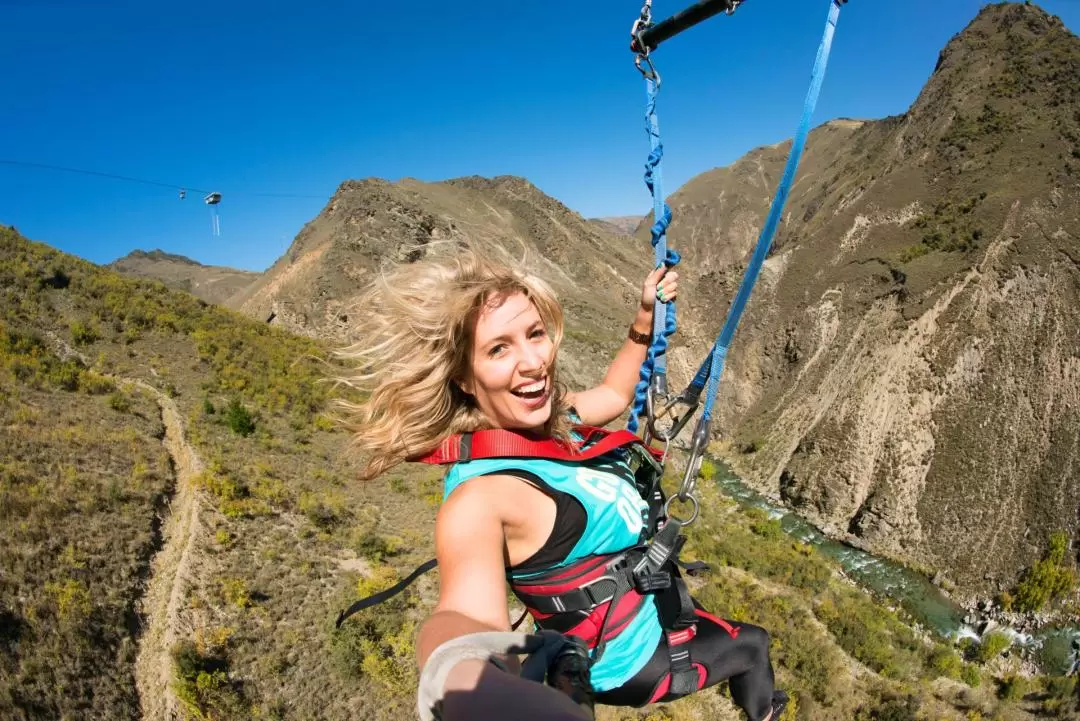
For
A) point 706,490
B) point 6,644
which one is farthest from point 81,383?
point 706,490

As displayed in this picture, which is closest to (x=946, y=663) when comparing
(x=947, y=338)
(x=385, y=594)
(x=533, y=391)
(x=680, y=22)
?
(x=947, y=338)

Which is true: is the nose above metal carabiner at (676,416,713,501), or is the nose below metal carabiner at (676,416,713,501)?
above

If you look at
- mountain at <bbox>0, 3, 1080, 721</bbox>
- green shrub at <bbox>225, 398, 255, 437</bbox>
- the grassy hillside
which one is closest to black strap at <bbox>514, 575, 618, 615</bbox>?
the grassy hillside

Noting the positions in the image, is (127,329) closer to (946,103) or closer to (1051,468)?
(1051,468)

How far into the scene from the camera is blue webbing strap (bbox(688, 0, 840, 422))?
1879 millimetres

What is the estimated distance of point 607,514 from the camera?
6.45ft

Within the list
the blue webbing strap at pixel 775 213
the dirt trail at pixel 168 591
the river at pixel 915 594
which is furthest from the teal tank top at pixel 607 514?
the river at pixel 915 594

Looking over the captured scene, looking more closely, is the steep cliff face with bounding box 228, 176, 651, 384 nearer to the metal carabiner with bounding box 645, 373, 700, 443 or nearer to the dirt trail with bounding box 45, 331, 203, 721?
the dirt trail with bounding box 45, 331, 203, 721

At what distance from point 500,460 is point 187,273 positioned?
12902cm

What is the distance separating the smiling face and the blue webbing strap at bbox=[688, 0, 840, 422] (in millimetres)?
701

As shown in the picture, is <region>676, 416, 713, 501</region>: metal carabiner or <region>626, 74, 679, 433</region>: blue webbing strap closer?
<region>676, 416, 713, 501</region>: metal carabiner

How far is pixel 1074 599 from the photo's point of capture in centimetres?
1834

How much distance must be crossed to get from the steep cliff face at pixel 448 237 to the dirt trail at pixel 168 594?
8.08 m

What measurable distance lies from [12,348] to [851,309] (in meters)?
41.5
